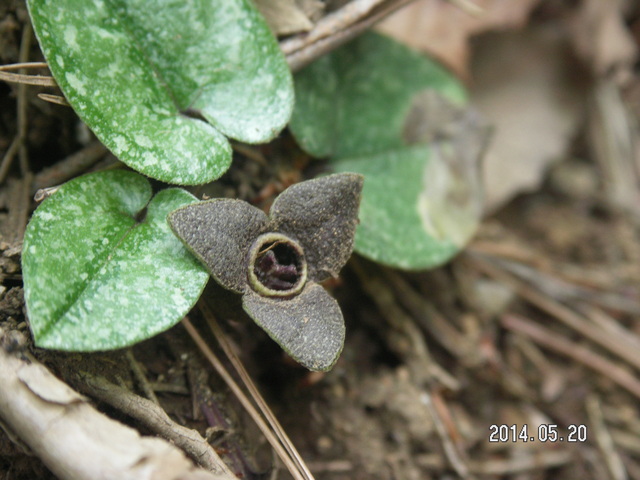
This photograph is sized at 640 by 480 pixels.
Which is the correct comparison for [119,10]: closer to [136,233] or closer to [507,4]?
[136,233]

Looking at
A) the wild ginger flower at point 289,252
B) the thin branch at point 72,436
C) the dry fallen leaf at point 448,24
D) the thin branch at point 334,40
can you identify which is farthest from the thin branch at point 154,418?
the dry fallen leaf at point 448,24

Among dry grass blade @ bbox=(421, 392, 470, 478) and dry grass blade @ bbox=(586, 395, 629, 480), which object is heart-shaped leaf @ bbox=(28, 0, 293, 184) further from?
dry grass blade @ bbox=(586, 395, 629, 480)

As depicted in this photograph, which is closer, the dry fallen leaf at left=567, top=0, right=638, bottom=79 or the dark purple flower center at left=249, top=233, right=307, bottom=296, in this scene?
the dark purple flower center at left=249, top=233, right=307, bottom=296

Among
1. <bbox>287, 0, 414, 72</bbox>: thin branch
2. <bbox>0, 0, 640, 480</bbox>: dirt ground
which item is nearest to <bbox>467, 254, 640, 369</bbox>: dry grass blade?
<bbox>0, 0, 640, 480</bbox>: dirt ground

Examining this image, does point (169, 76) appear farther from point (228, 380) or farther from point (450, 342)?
point (450, 342)

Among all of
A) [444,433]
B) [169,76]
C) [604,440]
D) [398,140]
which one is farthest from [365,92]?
[604,440]

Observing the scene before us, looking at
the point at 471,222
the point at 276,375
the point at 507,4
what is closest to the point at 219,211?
the point at 276,375

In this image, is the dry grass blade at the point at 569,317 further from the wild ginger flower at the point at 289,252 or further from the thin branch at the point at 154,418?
the thin branch at the point at 154,418
